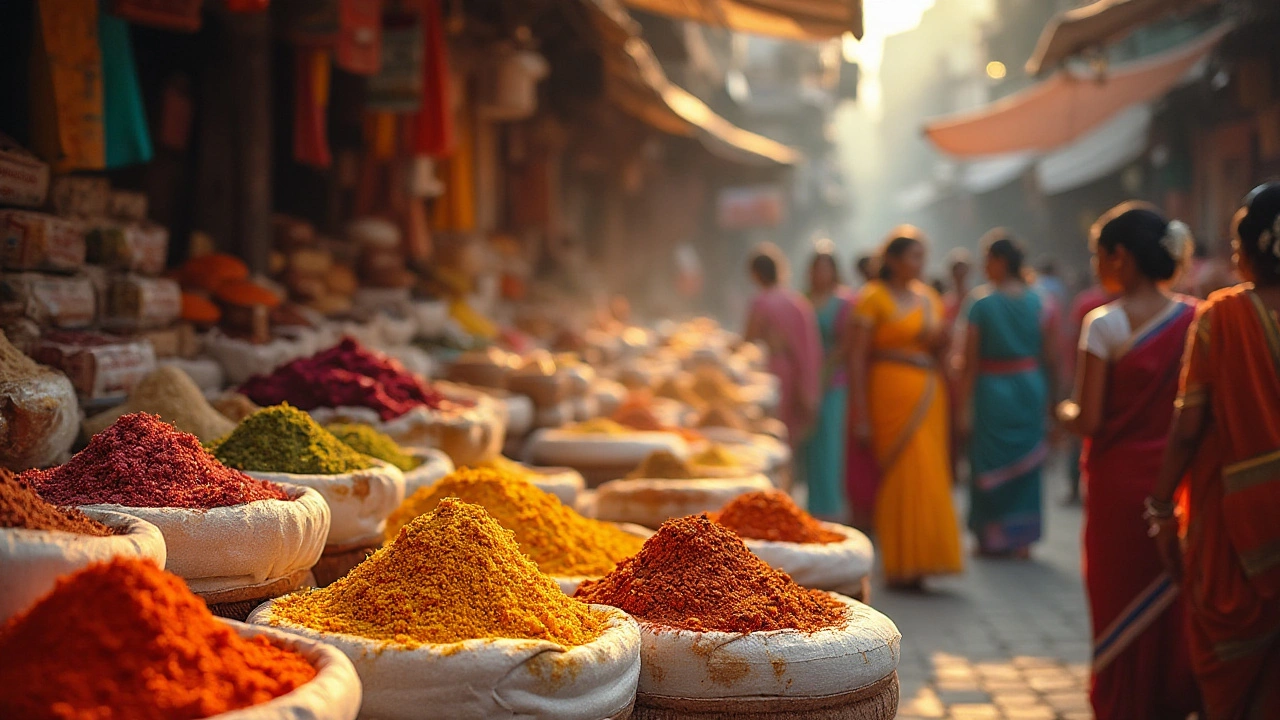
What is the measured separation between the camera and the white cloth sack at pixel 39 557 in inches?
58.5

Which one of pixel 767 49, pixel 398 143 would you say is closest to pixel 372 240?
pixel 398 143

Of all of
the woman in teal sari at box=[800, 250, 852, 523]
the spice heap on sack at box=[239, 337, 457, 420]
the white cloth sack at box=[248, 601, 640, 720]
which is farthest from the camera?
the woman in teal sari at box=[800, 250, 852, 523]

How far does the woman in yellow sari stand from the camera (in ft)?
18.6

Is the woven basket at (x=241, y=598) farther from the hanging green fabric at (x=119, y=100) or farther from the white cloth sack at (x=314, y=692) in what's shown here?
the hanging green fabric at (x=119, y=100)

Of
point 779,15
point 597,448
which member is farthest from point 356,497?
point 779,15

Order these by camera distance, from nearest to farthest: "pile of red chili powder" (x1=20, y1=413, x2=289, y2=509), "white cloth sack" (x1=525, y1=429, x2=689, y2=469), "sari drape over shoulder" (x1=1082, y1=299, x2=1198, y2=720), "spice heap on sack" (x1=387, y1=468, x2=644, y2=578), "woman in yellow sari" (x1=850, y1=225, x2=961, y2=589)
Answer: "pile of red chili powder" (x1=20, y1=413, x2=289, y2=509), "spice heap on sack" (x1=387, y1=468, x2=644, y2=578), "sari drape over shoulder" (x1=1082, y1=299, x2=1198, y2=720), "white cloth sack" (x1=525, y1=429, x2=689, y2=469), "woman in yellow sari" (x1=850, y1=225, x2=961, y2=589)

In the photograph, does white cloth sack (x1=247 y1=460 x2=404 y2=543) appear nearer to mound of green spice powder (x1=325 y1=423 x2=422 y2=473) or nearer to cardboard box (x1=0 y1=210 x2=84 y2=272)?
mound of green spice powder (x1=325 y1=423 x2=422 y2=473)

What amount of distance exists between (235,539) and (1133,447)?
2.63m

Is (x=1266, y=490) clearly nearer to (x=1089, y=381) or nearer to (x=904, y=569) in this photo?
(x=1089, y=381)

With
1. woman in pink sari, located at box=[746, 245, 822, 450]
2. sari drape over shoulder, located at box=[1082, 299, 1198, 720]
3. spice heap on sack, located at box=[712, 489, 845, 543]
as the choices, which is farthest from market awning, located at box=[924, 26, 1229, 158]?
spice heap on sack, located at box=[712, 489, 845, 543]

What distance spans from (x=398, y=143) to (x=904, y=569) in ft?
11.0

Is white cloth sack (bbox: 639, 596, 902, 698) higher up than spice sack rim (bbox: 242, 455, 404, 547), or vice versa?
spice sack rim (bbox: 242, 455, 404, 547)

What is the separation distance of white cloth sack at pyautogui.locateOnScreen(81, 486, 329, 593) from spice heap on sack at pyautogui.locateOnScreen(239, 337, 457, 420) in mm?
1202

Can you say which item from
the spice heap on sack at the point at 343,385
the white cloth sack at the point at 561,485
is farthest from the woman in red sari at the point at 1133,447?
the spice heap on sack at the point at 343,385
